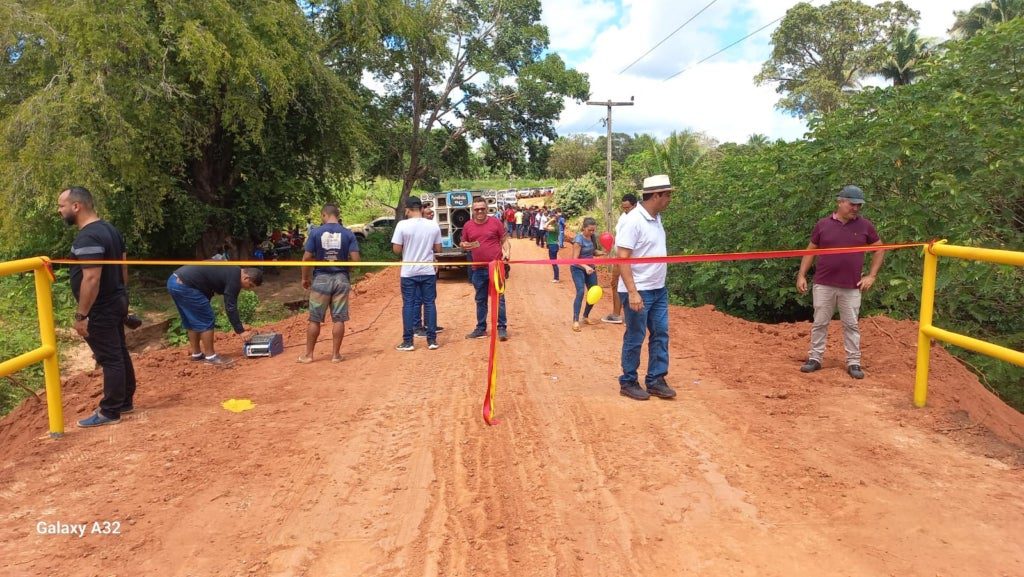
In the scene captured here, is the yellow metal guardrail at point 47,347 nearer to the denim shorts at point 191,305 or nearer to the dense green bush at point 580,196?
the denim shorts at point 191,305

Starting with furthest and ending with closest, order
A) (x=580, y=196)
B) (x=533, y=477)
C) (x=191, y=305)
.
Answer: (x=580, y=196) → (x=191, y=305) → (x=533, y=477)

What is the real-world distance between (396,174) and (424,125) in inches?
112

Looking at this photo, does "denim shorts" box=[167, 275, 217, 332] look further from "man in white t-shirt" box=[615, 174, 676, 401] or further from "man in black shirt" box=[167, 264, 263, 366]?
"man in white t-shirt" box=[615, 174, 676, 401]

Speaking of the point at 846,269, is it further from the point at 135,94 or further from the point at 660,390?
Result: the point at 135,94

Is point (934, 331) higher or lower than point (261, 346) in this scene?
higher

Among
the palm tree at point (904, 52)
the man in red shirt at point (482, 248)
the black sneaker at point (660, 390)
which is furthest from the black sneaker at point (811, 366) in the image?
the palm tree at point (904, 52)

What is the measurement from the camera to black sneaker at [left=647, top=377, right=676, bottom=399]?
5.22 meters

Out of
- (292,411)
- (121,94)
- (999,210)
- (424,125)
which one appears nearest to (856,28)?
(424,125)

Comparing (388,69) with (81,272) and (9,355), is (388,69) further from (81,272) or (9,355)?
(81,272)

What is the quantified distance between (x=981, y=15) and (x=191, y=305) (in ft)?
118

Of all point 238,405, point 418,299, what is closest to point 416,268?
point 418,299

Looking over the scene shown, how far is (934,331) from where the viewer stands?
4.42m

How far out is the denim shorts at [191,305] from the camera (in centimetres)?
674

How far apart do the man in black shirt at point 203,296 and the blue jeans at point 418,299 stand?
1.87 m
